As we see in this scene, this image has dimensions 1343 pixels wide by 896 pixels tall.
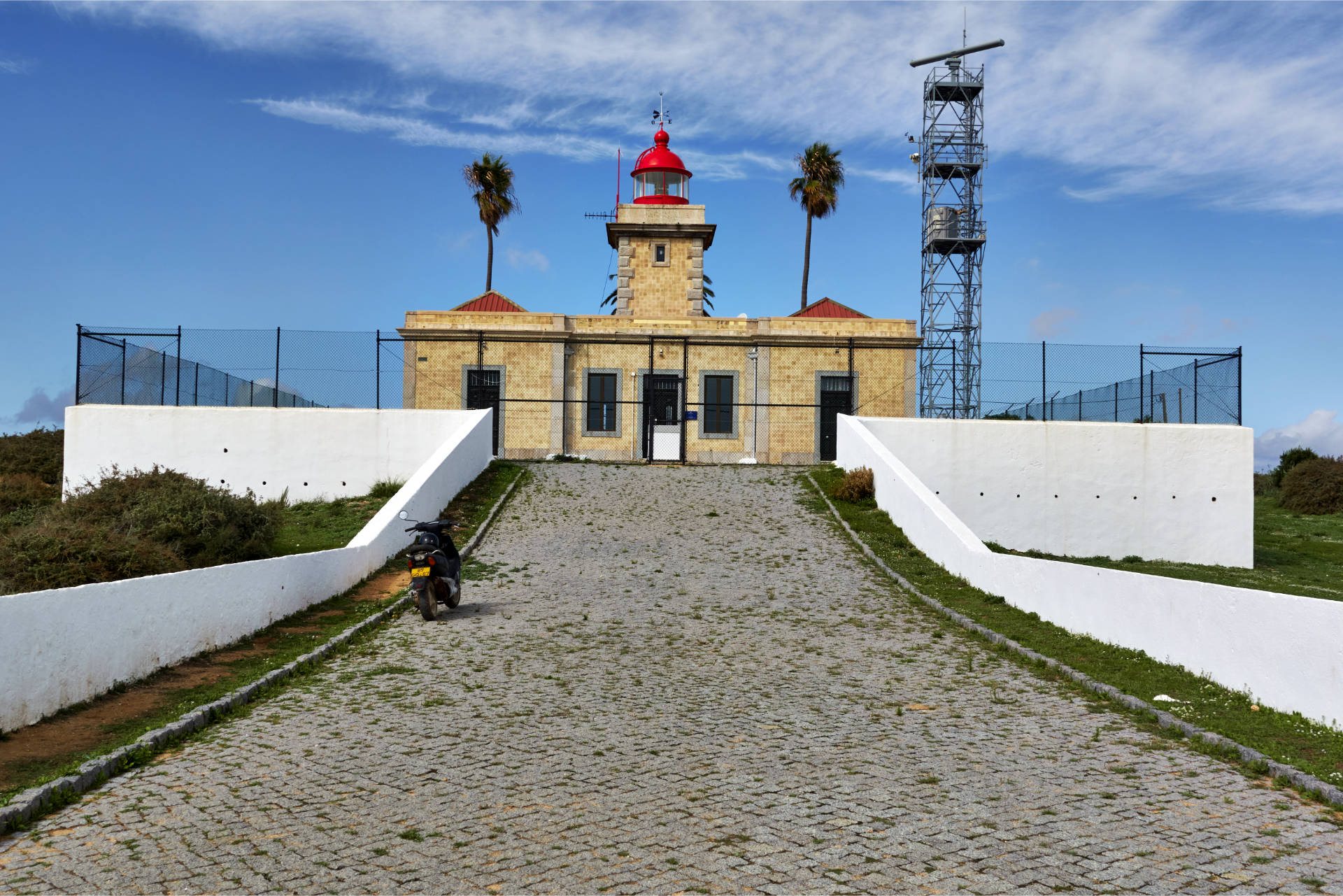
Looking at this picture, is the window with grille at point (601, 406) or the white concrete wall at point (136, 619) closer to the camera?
the white concrete wall at point (136, 619)

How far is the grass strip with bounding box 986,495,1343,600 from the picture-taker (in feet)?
55.2

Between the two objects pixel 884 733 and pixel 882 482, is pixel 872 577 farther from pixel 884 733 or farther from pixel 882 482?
pixel 884 733

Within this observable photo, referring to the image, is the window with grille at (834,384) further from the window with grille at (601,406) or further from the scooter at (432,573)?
the scooter at (432,573)

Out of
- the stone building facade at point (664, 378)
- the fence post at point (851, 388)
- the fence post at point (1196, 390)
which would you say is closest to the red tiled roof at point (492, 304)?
the stone building facade at point (664, 378)

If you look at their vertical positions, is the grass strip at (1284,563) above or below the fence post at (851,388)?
below

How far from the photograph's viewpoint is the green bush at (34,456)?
2608 centimetres

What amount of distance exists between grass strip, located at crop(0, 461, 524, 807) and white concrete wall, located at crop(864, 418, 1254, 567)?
1280 cm

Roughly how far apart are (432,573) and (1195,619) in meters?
7.84

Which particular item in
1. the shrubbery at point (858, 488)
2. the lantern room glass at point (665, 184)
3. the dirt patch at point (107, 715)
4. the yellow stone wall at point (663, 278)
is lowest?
the dirt patch at point (107, 715)

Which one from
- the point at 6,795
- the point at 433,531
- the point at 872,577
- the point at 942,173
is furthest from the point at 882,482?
the point at 942,173

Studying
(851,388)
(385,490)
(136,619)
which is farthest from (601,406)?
(136,619)

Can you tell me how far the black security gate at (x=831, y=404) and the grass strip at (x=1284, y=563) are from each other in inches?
381

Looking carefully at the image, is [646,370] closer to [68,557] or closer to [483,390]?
[483,390]

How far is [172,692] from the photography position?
793cm
